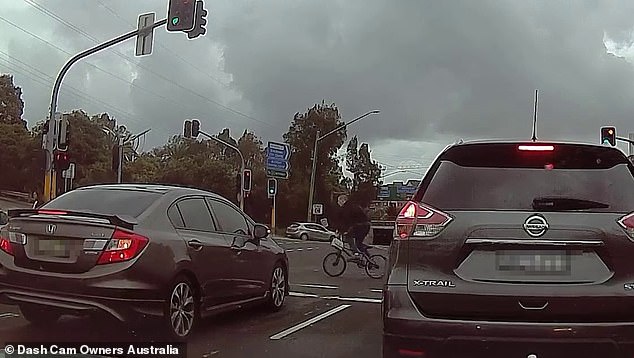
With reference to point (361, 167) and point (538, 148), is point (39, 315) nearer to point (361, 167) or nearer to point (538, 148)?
point (538, 148)

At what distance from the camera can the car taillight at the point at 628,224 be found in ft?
14.4

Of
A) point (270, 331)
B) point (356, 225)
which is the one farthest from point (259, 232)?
point (356, 225)

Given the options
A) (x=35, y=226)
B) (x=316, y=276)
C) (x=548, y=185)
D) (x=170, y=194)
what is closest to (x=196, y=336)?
(x=170, y=194)

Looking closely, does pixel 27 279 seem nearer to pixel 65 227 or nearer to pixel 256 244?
pixel 65 227

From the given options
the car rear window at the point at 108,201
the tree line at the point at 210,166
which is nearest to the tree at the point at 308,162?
the tree line at the point at 210,166

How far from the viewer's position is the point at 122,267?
621 cm

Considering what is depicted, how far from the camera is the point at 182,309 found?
6832 millimetres

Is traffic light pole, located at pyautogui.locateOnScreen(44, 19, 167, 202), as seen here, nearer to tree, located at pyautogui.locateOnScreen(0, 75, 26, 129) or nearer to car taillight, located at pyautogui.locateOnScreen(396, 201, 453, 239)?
car taillight, located at pyautogui.locateOnScreen(396, 201, 453, 239)

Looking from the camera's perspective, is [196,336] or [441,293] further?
[196,336]

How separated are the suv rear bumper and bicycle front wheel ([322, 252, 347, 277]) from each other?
11180 mm

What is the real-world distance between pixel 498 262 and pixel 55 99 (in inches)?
698

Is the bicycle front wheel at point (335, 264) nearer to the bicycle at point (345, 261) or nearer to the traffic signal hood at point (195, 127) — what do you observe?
the bicycle at point (345, 261)

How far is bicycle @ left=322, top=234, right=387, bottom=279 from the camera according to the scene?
15.6 m

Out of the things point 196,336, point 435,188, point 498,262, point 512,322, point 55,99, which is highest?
point 55,99
